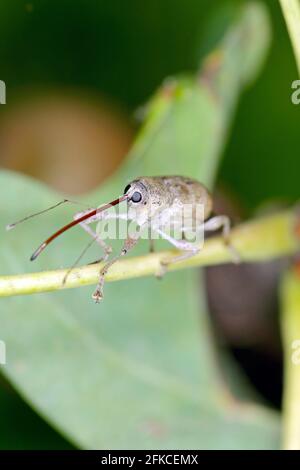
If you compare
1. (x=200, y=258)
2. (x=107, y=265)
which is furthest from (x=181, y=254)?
(x=107, y=265)

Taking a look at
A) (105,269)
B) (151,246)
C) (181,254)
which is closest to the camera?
(105,269)

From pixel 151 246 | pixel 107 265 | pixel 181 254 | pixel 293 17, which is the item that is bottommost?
pixel 107 265

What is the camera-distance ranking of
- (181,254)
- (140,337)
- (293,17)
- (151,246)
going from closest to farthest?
1. (293,17)
2. (181,254)
3. (151,246)
4. (140,337)

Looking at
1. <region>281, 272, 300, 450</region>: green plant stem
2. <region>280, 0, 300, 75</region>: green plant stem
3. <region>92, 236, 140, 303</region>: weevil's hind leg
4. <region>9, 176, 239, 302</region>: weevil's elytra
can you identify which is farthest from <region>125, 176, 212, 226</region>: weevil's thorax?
<region>280, 0, 300, 75</region>: green plant stem

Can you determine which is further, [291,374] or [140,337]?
[140,337]

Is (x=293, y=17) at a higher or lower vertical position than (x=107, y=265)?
higher

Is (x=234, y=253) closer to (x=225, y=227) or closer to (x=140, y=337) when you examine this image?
(x=225, y=227)

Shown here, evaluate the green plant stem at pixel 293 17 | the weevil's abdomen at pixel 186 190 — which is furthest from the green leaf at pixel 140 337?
the green plant stem at pixel 293 17
